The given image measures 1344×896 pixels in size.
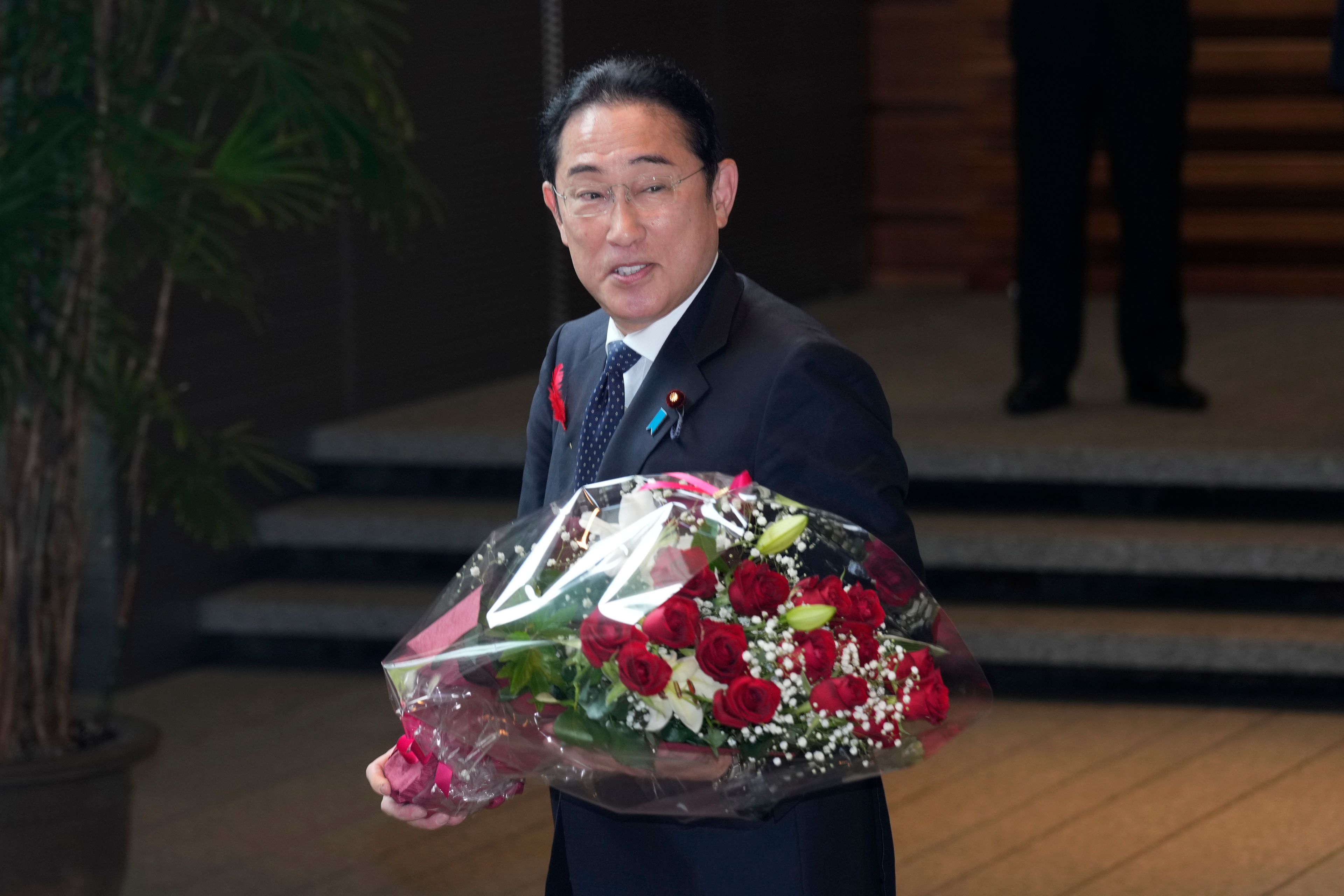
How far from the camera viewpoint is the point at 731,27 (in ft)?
22.3

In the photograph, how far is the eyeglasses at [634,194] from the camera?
165cm

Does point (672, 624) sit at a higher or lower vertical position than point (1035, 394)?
higher

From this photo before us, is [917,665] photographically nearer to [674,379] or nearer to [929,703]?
[929,703]

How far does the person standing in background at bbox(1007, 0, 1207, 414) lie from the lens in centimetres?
484

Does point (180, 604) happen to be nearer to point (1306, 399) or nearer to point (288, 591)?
point (288, 591)

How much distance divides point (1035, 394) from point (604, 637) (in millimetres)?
3807

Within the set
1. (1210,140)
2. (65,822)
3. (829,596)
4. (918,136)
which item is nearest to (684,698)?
(829,596)

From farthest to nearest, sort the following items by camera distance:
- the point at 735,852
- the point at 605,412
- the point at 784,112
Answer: the point at 784,112 → the point at 605,412 → the point at 735,852

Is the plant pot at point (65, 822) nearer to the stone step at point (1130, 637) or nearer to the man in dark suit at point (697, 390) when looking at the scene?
the stone step at point (1130, 637)

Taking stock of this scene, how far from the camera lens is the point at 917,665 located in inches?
59.1

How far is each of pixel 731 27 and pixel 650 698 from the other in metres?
5.63

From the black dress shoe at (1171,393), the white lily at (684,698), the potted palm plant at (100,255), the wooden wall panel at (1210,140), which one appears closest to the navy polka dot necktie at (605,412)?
the white lily at (684,698)

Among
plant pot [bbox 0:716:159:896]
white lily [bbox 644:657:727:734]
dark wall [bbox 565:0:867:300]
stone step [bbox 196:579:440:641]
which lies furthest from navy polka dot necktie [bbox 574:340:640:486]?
dark wall [bbox 565:0:867:300]

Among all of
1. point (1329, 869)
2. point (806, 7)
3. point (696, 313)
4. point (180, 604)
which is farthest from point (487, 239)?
point (696, 313)
